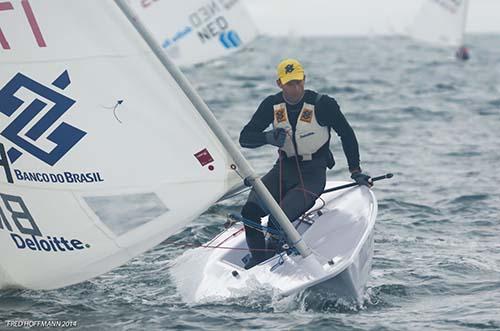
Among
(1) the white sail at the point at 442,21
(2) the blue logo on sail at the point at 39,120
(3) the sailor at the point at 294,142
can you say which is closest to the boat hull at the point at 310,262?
(3) the sailor at the point at 294,142

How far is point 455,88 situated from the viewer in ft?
82.1

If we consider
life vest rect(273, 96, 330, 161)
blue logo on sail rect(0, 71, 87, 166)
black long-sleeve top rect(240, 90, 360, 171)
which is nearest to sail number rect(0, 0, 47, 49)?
blue logo on sail rect(0, 71, 87, 166)

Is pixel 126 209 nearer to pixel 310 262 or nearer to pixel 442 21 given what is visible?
pixel 310 262

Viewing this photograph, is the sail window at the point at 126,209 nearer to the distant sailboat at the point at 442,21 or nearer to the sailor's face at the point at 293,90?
the sailor's face at the point at 293,90

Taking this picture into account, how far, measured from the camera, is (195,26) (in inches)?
756

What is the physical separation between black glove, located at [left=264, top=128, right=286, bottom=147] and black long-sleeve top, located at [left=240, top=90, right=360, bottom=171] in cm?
11

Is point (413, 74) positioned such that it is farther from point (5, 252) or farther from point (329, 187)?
point (5, 252)

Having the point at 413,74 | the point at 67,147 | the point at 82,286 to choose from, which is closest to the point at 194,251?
the point at 82,286

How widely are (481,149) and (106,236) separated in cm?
920

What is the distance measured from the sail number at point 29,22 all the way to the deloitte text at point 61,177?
2.63ft

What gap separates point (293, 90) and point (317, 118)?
288 millimetres

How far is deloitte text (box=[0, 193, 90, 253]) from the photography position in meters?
5.91

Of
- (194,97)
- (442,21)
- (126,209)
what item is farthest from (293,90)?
(442,21)

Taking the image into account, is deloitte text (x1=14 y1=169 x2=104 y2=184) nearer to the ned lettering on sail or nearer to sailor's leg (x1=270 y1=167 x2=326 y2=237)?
sailor's leg (x1=270 y1=167 x2=326 y2=237)
